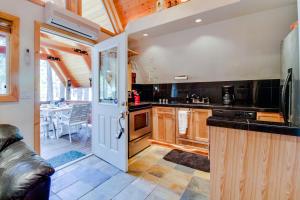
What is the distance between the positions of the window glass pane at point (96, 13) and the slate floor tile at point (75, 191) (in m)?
2.79

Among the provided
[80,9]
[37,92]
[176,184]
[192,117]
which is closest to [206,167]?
[176,184]

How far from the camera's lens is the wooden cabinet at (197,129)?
3.15 m

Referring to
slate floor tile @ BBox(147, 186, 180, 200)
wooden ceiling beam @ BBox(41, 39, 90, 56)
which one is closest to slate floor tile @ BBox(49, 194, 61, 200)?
slate floor tile @ BBox(147, 186, 180, 200)

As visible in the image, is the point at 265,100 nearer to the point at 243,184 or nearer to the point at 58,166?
the point at 243,184

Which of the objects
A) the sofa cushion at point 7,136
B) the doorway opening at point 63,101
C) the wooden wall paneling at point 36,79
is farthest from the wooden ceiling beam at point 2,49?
the sofa cushion at point 7,136

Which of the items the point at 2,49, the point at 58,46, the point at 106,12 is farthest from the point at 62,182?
the point at 58,46

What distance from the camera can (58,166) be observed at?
2.58 metres

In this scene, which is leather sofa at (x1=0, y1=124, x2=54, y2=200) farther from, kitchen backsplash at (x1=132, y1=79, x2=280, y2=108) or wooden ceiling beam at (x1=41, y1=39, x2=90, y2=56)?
wooden ceiling beam at (x1=41, y1=39, x2=90, y2=56)

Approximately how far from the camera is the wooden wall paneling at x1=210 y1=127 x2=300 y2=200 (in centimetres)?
104

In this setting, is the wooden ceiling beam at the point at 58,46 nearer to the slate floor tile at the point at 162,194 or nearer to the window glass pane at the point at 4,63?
the window glass pane at the point at 4,63

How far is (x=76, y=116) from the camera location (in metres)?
4.06

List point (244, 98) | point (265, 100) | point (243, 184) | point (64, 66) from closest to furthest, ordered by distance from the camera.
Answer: point (243, 184) < point (265, 100) < point (244, 98) < point (64, 66)

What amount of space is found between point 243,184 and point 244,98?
96.9 inches

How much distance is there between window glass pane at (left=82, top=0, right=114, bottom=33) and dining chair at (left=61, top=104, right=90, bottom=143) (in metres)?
2.05
